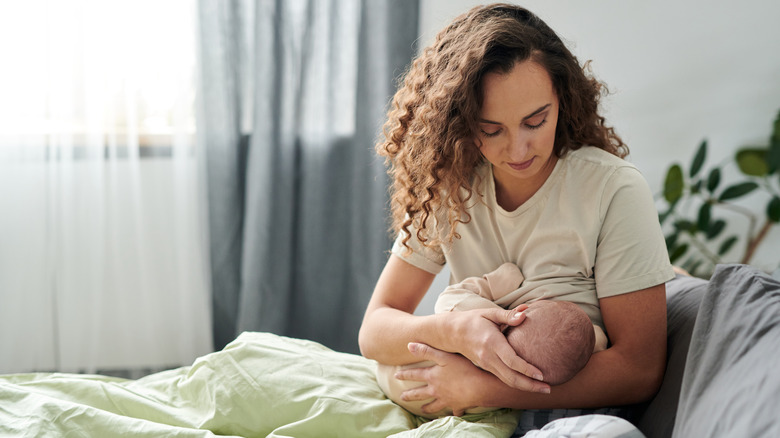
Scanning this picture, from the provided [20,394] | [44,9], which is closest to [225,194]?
[44,9]

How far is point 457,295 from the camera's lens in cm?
138

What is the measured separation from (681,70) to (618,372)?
207cm

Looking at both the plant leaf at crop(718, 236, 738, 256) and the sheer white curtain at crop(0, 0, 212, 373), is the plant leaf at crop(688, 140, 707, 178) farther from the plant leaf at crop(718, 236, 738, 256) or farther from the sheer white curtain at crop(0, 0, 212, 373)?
the sheer white curtain at crop(0, 0, 212, 373)

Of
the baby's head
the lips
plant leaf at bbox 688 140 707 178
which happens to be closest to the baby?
the baby's head

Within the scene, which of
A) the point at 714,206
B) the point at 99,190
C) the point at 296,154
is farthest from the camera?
the point at 714,206

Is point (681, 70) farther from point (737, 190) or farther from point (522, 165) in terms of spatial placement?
point (522, 165)

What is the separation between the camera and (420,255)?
4.98 feet

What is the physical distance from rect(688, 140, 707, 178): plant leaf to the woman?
1.43m

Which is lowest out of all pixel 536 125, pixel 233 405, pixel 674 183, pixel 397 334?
pixel 233 405

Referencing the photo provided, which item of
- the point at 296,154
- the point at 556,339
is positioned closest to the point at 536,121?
the point at 556,339

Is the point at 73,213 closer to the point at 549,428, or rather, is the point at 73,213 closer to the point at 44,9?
the point at 44,9

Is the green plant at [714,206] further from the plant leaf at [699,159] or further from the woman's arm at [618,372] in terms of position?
the woman's arm at [618,372]

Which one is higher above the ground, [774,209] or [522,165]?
[522,165]

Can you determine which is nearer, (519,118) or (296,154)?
(519,118)
